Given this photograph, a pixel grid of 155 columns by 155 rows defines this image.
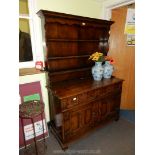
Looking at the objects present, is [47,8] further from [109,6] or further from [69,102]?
[69,102]

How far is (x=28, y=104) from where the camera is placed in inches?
69.8

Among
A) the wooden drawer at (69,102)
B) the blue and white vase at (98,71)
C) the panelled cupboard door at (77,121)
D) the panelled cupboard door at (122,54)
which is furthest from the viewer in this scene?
the panelled cupboard door at (122,54)

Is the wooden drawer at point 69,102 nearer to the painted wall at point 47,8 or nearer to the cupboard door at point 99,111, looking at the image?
the cupboard door at point 99,111

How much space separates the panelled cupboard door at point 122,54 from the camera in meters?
2.71

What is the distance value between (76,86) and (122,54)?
134cm

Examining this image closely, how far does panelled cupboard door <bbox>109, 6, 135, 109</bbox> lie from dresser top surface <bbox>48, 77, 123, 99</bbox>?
63 centimetres

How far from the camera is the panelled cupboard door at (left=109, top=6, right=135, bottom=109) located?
107 inches

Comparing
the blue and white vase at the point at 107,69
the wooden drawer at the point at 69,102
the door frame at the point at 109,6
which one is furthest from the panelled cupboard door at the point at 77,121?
the door frame at the point at 109,6

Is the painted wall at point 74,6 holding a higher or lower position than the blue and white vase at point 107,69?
higher

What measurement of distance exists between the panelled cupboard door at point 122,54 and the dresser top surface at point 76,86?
2.06ft
